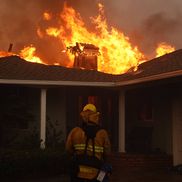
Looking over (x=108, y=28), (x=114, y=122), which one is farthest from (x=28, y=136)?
(x=108, y=28)

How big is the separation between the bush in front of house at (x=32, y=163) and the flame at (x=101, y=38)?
1649 centimetres

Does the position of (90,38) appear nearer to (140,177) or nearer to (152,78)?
(152,78)

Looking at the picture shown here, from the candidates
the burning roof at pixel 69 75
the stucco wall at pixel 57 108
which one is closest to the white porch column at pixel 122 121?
the burning roof at pixel 69 75

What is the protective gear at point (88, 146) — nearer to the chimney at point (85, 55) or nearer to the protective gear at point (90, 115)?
the protective gear at point (90, 115)

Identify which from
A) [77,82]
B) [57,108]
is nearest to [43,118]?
[77,82]

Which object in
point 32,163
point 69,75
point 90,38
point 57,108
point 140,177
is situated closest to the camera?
point 32,163

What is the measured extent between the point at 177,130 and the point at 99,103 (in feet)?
13.4

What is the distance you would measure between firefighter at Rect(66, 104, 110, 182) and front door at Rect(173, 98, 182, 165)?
26.3 ft

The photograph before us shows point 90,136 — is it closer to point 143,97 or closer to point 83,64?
point 143,97

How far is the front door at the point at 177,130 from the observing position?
13531mm

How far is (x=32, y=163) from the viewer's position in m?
12.0

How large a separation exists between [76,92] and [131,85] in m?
3.50

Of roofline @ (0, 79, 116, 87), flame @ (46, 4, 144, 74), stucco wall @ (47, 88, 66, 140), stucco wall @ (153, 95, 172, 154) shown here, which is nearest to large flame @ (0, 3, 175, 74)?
flame @ (46, 4, 144, 74)

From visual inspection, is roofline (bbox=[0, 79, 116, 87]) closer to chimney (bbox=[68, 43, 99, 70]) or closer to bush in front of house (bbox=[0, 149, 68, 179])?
bush in front of house (bbox=[0, 149, 68, 179])
